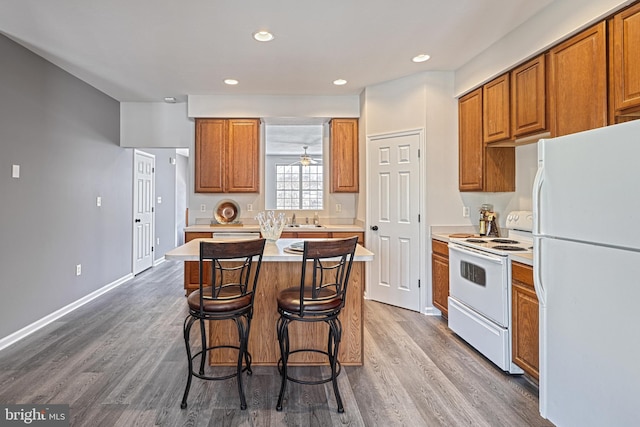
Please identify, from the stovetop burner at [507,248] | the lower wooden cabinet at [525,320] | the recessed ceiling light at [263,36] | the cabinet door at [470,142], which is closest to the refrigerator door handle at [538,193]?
the lower wooden cabinet at [525,320]

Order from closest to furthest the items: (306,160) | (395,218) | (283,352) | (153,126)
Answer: (283,352) < (395,218) < (153,126) < (306,160)

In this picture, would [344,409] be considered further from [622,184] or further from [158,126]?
[158,126]

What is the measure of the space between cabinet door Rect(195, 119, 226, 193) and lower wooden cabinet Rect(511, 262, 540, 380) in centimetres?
374

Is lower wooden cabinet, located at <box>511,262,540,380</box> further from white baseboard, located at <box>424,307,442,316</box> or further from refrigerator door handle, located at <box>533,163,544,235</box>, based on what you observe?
white baseboard, located at <box>424,307,442,316</box>

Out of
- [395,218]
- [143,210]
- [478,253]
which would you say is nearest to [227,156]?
[143,210]

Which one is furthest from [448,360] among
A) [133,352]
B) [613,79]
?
[133,352]

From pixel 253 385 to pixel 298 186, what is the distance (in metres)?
3.48

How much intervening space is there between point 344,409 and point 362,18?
→ 9.02ft

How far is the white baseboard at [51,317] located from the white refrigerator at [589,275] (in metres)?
4.00

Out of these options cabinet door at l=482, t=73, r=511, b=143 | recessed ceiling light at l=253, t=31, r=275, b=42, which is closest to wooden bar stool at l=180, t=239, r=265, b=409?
recessed ceiling light at l=253, t=31, r=275, b=42

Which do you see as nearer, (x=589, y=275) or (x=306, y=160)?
(x=589, y=275)

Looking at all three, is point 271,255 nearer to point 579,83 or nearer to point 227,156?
point 579,83

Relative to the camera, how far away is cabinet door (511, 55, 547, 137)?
8.87 ft

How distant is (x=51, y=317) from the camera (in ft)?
11.8
